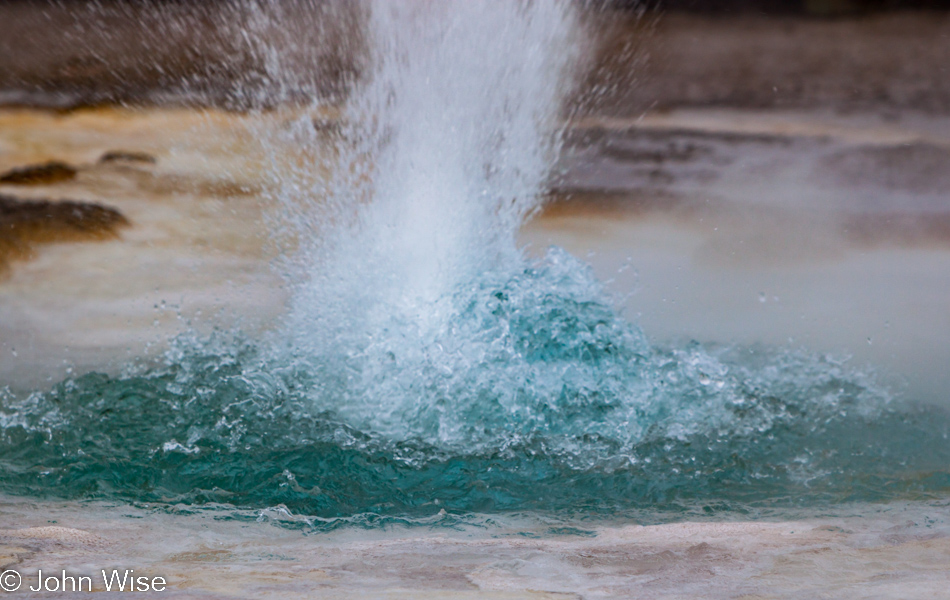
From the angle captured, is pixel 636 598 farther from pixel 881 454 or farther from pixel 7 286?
pixel 7 286

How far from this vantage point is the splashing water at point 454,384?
184 centimetres

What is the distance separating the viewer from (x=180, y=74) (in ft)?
11.8

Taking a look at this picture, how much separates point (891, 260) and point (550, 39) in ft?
A: 6.90

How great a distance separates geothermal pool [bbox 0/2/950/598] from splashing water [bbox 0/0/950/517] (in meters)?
0.01

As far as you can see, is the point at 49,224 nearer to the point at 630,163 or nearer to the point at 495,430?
the point at 495,430

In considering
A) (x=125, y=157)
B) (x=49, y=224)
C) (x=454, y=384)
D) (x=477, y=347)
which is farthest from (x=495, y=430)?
(x=49, y=224)

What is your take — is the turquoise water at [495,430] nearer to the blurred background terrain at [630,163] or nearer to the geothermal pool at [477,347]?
the geothermal pool at [477,347]

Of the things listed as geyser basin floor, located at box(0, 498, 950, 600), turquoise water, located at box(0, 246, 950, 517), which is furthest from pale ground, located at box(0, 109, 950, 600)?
geyser basin floor, located at box(0, 498, 950, 600)

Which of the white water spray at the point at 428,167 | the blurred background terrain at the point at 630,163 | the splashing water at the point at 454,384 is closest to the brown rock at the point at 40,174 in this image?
the blurred background terrain at the point at 630,163

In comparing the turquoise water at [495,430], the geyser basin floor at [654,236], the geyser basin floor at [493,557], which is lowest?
the geyser basin floor at [493,557]

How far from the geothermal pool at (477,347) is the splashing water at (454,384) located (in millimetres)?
13

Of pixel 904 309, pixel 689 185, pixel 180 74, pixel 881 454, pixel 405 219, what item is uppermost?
pixel 180 74

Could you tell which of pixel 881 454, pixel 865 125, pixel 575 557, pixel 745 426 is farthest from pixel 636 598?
pixel 865 125

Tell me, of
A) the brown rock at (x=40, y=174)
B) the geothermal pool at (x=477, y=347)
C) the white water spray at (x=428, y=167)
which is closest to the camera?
the geothermal pool at (x=477, y=347)
